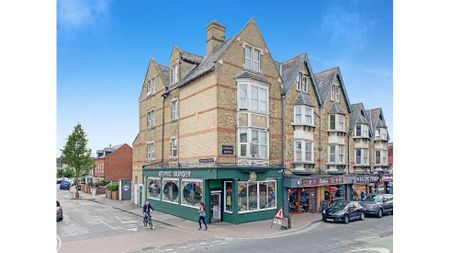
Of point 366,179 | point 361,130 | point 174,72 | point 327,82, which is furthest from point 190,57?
point 366,179

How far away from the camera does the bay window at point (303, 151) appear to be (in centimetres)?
1848

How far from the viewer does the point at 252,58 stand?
55.9 ft

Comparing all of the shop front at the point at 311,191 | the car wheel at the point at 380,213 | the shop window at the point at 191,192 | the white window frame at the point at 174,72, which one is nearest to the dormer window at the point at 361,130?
the shop front at the point at 311,191

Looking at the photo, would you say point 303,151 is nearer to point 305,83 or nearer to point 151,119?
point 305,83

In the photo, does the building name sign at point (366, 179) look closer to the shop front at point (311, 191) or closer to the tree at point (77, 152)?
the shop front at point (311, 191)

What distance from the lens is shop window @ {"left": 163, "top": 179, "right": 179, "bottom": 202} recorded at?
17547 millimetres

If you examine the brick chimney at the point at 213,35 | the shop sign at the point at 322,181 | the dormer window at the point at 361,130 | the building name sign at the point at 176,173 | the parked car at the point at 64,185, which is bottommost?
the parked car at the point at 64,185

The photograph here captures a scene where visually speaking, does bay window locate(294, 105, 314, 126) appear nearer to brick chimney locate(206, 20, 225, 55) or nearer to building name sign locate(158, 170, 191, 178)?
brick chimney locate(206, 20, 225, 55)

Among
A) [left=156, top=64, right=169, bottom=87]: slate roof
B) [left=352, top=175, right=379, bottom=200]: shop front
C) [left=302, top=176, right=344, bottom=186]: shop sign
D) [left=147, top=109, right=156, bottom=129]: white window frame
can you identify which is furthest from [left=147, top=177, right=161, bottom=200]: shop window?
[left=352, top=175, right=379, bottom=200]: shop front

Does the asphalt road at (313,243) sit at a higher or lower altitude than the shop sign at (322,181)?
lower

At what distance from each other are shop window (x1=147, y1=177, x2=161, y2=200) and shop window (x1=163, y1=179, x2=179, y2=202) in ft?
2.98

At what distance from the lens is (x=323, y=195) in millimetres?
20281

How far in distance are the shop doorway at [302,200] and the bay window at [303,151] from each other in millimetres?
1869

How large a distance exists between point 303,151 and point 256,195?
4.61 metres
